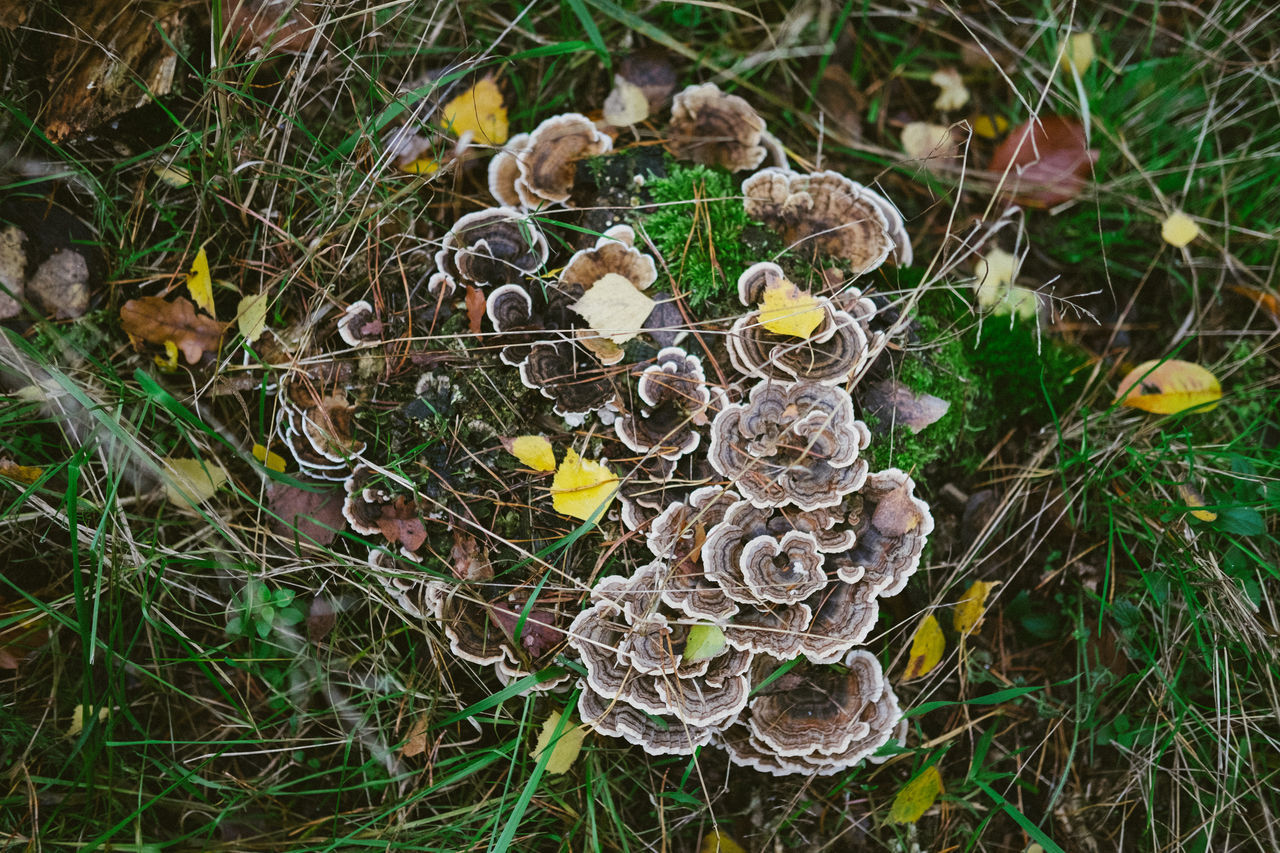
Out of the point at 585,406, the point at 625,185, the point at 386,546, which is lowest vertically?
the point at 386,546

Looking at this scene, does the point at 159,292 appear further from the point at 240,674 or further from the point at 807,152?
the point at 807,152

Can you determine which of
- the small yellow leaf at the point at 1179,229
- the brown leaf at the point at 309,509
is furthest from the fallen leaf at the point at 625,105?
the small yellow leaf at the point at 1179,229

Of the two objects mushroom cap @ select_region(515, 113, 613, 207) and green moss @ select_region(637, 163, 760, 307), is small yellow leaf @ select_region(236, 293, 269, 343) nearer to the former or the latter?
mushroom cap @ select_region(515, 113, 613, 207)

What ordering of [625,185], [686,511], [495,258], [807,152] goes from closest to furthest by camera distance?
[686,511]
[495,258]
[625,185]
[807,152]

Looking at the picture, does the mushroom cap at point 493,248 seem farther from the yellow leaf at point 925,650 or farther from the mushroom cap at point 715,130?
the yellow leaf at point 925,650

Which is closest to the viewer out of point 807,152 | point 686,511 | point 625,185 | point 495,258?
point 686,511

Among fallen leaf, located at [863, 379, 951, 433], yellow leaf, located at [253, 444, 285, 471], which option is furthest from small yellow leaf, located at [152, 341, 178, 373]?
fallen leaf, located at [863, 379, 951, 433]

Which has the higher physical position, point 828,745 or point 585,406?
point 585,406

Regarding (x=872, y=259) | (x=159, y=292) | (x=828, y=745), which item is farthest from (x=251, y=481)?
(x=872, y=259)
